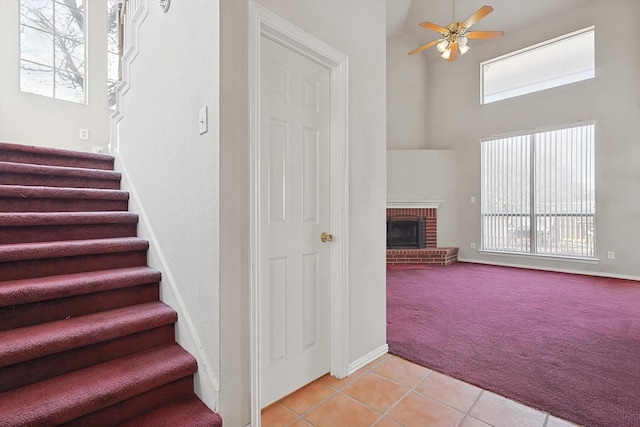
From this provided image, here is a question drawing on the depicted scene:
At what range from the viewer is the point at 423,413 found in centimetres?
164

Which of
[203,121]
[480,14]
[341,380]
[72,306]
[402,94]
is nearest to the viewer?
[203,121]

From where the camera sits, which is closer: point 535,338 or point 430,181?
point 535,338

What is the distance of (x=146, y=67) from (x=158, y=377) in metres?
2.10

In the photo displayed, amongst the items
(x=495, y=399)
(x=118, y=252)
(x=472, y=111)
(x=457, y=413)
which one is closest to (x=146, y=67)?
(x=118, y=252)

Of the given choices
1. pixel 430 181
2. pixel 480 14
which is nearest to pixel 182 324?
pixel 480 14

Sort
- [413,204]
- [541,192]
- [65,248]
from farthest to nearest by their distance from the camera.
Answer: [413,204]
[541,192]
[65,248]

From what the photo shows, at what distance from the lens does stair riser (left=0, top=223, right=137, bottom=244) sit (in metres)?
1.86

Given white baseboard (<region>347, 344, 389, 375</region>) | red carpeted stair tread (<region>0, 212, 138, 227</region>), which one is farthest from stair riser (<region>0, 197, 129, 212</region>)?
white baseboard (<region>347, 344, 389, 375</region>)

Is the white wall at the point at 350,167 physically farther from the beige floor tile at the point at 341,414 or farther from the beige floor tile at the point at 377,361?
the beige floor tile at the point at 341,414

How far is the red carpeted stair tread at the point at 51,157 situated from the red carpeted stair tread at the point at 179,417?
237 centimetres

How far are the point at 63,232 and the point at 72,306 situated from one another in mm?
660

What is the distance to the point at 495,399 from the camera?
176cm

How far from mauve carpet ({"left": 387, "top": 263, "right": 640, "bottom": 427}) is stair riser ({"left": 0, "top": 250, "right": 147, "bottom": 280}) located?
2033 mm

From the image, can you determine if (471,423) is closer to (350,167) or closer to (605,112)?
(350,167)
